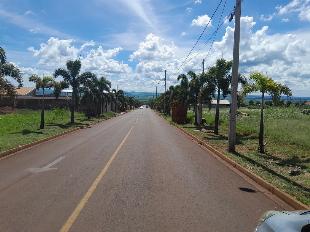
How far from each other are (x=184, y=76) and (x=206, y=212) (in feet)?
143

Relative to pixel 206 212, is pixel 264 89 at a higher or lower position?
higher

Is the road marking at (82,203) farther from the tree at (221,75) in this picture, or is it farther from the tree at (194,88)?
the tree at (194,88)

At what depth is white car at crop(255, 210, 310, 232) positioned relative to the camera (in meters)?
4.61

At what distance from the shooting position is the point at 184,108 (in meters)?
54.0

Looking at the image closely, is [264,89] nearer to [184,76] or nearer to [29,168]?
[29,168]

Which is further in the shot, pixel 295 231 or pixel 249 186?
pixel 249 186

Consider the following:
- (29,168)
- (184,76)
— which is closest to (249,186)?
(29,168)

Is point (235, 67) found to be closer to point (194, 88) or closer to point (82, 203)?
point (82, 203)

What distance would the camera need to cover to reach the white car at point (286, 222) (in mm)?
4613

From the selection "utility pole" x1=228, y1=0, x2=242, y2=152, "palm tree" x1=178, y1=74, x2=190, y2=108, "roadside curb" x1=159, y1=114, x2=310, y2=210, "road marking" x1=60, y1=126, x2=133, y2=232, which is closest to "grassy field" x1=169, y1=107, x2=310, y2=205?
"roadside curb" x1=159, y1=114, x2=310, y2=210

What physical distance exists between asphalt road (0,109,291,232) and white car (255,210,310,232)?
3.14 m

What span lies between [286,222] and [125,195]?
669cm

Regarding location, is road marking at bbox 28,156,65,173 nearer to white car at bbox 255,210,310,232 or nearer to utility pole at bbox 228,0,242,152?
utility pole at bbox 228,0,242,152

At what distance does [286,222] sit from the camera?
484 cm
